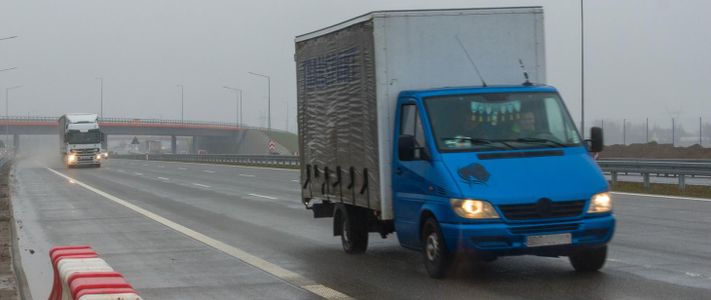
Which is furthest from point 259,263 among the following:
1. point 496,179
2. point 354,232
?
point 496,179

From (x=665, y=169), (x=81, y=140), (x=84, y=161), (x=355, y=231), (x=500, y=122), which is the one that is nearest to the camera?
(x=500, y=122)

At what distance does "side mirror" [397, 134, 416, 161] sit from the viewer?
10836mm

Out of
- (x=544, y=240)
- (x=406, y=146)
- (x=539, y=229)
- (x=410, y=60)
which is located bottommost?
(x=544, y=240)

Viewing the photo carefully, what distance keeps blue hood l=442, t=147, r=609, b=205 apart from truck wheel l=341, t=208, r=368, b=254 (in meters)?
2.89

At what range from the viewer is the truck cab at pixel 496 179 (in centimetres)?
1011

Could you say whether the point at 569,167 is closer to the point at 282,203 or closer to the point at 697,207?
the point at 697,207

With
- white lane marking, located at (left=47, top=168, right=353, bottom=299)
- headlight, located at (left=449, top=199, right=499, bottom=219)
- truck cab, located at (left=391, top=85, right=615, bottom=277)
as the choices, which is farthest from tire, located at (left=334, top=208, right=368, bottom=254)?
headlight, located at (left=449, top=199, right=499, bottom=219)

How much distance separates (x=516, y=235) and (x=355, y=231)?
3657mm

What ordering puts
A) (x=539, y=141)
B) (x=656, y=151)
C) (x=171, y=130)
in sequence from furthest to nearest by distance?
(x=171, y=130), (x=656, y=151), (x=539, y=141)

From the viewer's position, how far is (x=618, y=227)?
678 inches

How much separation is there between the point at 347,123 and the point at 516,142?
2.65 meters

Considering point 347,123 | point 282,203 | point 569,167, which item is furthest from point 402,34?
point 282,203

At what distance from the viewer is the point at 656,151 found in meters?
54.5

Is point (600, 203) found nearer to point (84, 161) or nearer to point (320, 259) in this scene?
point (320, 259)
